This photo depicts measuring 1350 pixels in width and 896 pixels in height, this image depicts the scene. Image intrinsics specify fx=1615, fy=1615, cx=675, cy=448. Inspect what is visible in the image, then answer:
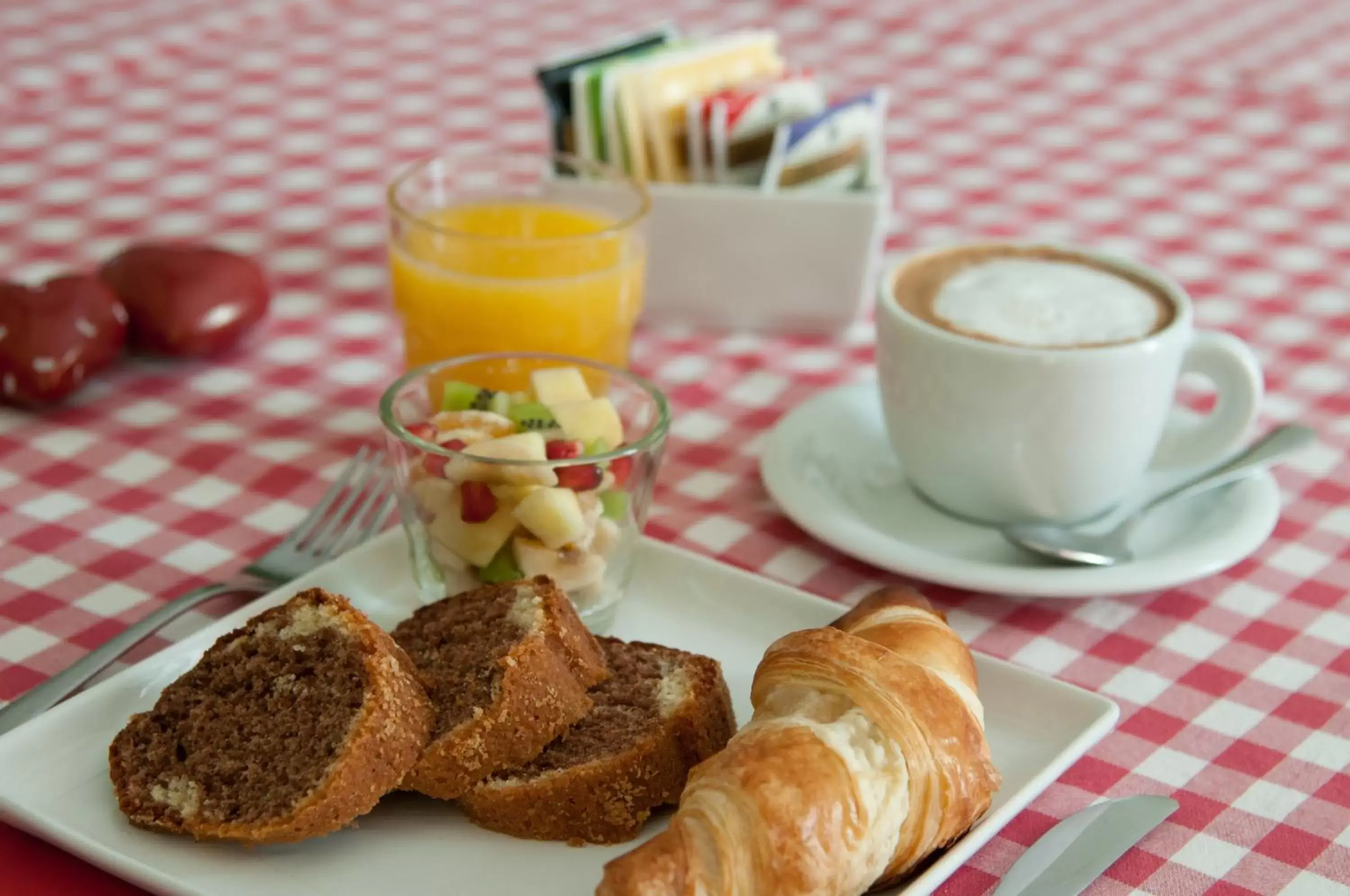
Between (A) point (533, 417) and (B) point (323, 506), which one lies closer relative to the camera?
(A) point (533, 417)

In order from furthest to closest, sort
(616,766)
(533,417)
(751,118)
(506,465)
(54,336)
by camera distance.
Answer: (751,118)
(54,336)
(533,417)
(506,465)
(616,766)

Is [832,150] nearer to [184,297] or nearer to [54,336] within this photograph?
[184,297]

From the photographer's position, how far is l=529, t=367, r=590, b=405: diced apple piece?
4.57ft

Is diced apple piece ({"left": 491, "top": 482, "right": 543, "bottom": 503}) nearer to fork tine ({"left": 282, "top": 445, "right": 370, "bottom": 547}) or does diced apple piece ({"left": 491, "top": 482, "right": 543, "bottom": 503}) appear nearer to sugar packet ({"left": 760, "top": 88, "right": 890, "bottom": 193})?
fork tine ({"left": 282, "top": 445, "right": 370, "bottom": 547})

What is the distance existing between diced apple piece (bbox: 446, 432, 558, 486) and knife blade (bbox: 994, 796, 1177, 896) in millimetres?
459

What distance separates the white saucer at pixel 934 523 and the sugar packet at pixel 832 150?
0.99 feet

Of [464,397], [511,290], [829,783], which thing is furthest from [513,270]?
[829,783]

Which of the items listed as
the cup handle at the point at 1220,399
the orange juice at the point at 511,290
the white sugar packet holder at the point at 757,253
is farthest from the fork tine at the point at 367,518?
the cup handle at the point at 1220,399

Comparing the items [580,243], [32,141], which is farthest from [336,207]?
[580,243]

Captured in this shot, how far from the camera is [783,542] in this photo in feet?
5.01

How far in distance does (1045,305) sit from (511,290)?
53cm

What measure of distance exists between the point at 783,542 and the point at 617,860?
24.7 inches

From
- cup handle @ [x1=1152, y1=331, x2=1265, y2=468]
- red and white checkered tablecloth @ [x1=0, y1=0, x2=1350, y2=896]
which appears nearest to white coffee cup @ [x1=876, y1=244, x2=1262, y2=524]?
cup handle @ [x1=1152, y1=331, x2=1265, y2=468]

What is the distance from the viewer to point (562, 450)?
131 cm
